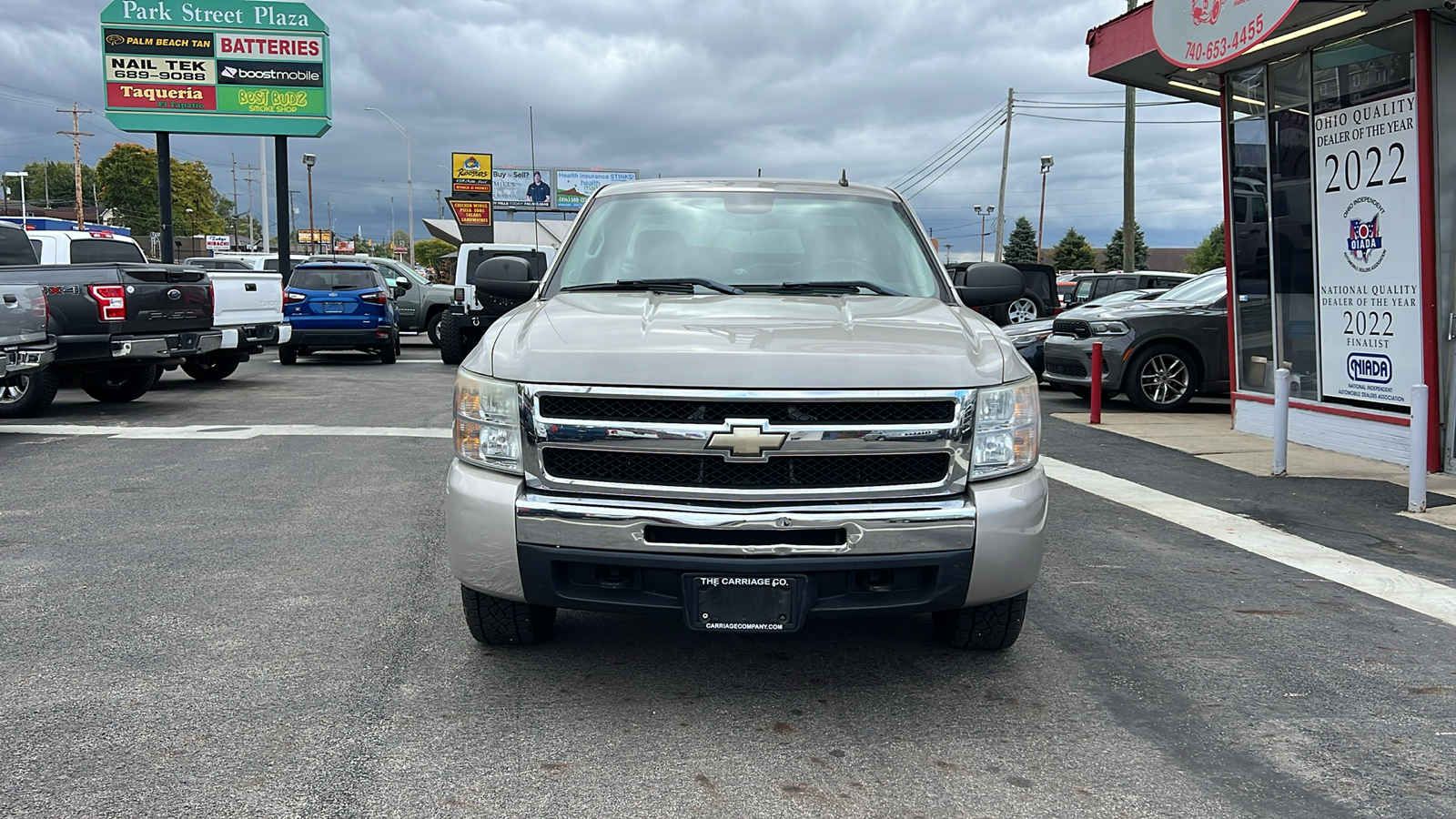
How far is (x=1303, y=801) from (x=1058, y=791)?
0.66 meters

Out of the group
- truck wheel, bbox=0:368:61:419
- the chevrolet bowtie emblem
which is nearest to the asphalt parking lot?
the chevrolet bowtie emblem

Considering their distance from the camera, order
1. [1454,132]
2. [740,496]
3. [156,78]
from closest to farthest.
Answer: [740,496], [1454,132], [156,78]

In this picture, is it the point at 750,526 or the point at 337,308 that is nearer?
the point at 750,526

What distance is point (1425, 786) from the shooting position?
3250 mm

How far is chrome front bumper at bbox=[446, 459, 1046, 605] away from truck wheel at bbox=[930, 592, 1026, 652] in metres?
0.38

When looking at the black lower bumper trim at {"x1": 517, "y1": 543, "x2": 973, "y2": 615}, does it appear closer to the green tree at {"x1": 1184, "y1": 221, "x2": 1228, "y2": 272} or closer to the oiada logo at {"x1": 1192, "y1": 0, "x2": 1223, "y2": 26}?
the oiada logo at {"x1": 1192, "y1": 0, "x2": 1223, "y2": 26}

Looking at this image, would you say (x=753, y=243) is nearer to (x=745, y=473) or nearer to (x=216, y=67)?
(x=745, y=473)

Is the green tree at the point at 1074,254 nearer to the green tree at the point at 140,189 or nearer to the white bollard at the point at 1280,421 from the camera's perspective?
the green tree at the point at 140,189

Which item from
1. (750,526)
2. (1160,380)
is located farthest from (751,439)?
(1160,380)

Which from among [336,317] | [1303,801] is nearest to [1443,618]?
[1303,801]

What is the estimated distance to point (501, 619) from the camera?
412 cm

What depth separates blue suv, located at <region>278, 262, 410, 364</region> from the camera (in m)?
18.5

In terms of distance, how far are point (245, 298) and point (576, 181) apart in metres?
61.1

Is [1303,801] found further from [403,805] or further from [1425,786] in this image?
[403,805]
